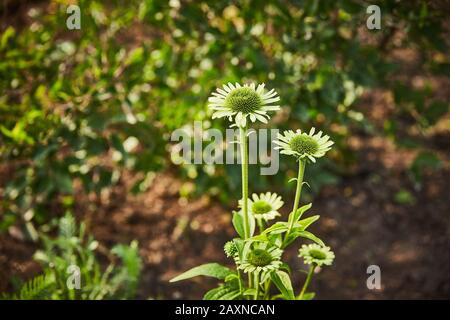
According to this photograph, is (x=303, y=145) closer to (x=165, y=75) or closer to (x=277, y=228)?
(x=277, y=228)

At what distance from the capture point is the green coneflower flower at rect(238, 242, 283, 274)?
1.42 metres

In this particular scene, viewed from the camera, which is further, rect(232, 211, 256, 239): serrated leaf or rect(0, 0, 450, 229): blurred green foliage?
rect(0, 0, 450, 229): blurred green foliage

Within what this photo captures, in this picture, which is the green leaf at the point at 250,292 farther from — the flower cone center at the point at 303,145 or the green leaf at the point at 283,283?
the flower cone center at the point at 303,145

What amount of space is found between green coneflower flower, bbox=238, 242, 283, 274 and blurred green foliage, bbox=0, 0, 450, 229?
100 centimetres

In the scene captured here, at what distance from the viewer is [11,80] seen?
2336mm

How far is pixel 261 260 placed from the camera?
1.43 m

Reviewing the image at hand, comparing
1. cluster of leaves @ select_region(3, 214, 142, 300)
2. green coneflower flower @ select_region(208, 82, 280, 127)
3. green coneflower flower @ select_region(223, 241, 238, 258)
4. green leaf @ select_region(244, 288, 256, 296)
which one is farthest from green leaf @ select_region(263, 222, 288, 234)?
cluster of leaves @ select_region(3, 214, 142, 300)

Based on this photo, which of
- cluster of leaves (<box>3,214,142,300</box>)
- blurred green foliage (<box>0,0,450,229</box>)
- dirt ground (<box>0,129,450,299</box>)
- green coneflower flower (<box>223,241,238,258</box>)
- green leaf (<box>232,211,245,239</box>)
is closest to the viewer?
green coneflower flower (<box>223,241,238,258</box>)

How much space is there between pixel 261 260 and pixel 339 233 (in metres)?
1.49

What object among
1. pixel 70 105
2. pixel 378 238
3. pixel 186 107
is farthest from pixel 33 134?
pixel 378 238

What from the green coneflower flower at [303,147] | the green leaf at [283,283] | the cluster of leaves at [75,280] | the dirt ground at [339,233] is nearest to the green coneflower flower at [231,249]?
the green leaf at [283,283]

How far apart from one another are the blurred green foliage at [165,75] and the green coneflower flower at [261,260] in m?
1.00

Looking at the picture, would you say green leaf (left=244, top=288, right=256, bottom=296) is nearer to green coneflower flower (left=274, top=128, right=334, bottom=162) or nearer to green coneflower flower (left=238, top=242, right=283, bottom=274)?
green coneflower flower (left=238, top=242, right=283, bottom=274)

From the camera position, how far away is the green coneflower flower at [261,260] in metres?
1.42
